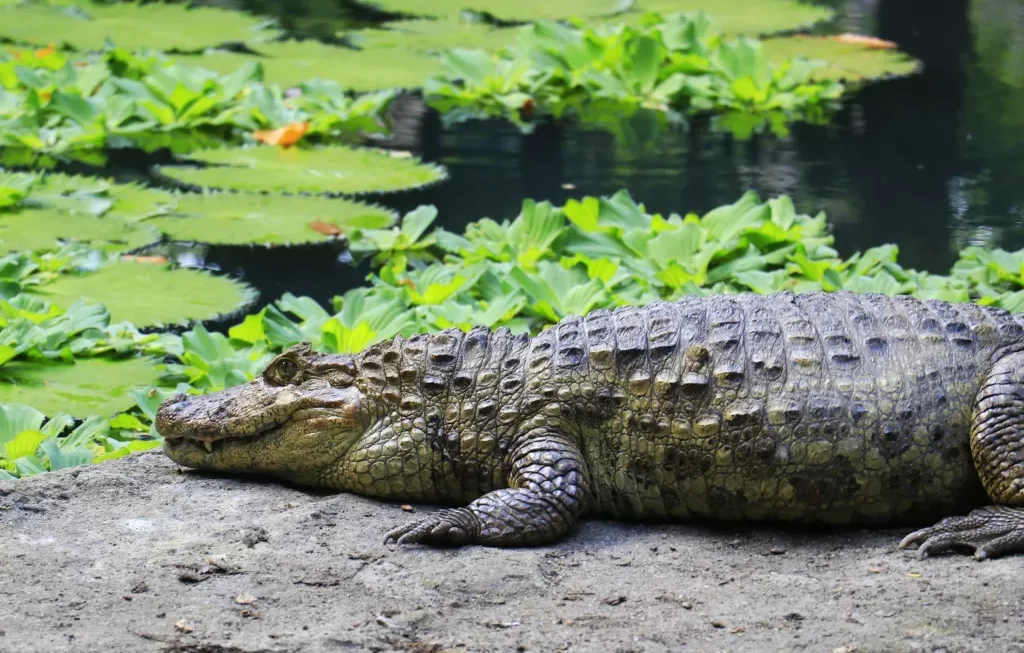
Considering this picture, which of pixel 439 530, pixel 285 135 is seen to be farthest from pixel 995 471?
pixel 285 135

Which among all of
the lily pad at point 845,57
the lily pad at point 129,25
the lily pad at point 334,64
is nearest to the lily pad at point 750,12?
the lily pad at point 845,57

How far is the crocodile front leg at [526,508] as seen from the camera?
3.25 meters

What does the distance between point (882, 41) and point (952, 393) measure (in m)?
7.71

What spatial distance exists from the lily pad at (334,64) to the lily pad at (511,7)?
1414 millimetres

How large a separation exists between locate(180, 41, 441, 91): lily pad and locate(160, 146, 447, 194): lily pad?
1.41 metres

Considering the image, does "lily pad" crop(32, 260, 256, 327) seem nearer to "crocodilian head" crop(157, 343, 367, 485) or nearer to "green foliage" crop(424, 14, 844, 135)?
"crocodilian head" crop(157, 343, 367, 485)

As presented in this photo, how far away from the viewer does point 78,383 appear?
4.68 meters

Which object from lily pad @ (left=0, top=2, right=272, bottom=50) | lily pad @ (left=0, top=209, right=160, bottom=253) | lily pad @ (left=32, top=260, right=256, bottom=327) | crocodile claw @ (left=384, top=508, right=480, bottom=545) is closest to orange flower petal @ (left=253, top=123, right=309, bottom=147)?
lily pad @ (left=0, top=209, right=160, bottom=253)

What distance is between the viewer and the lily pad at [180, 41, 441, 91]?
9055 millimetres

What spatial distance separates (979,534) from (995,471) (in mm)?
183

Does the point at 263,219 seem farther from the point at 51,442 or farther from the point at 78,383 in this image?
the point at 51,442

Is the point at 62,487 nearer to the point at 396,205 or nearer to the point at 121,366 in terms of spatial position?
the point at 121,366

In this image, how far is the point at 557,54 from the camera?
361 inches

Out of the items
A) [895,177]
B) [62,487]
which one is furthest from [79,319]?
[895,177]
